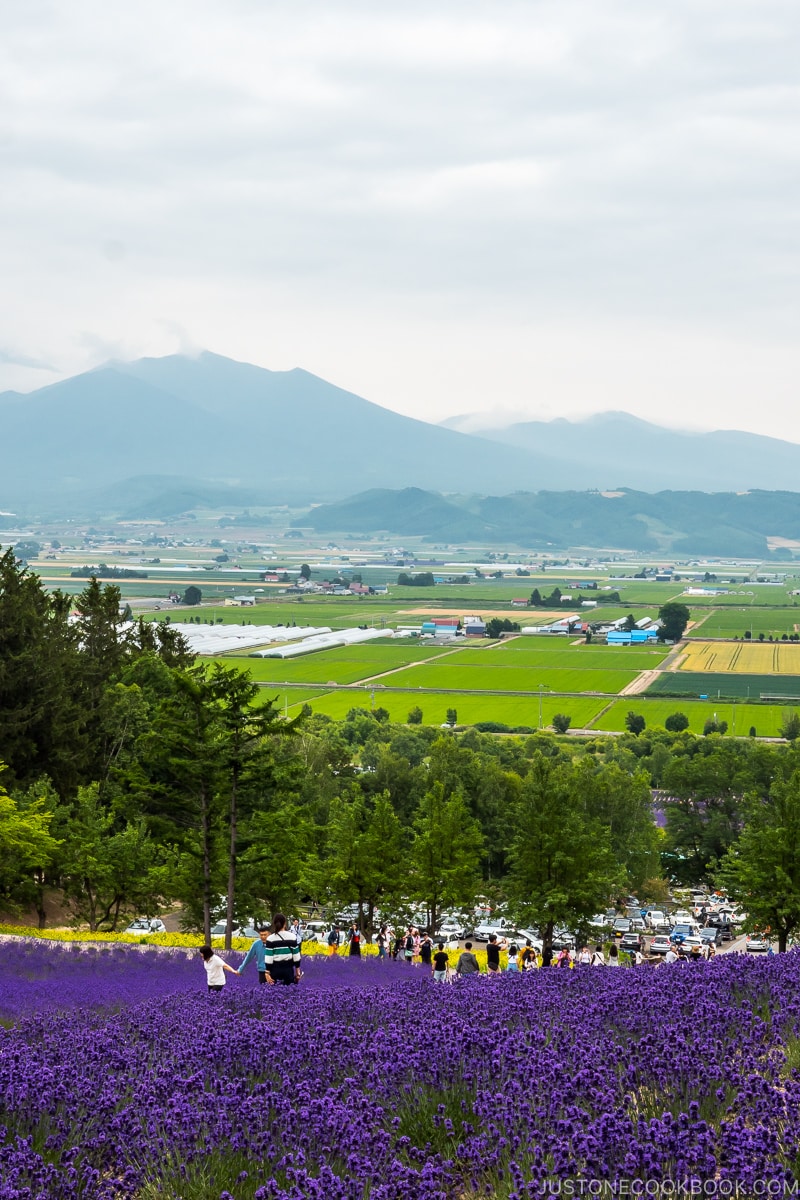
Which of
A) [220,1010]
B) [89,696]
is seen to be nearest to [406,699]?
[89,696]

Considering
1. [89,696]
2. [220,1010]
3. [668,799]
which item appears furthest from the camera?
[668,799]

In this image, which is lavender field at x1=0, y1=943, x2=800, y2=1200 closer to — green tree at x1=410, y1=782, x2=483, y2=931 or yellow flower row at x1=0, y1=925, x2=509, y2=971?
yellow flower row at x1=0, y1=925, x2=509, y2=971

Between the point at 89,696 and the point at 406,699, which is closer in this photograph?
the point at 89,696

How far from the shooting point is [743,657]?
504 feet

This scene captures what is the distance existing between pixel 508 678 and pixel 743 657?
37176 mm

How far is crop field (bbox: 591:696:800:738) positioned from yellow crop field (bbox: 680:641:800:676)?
25.2 metres

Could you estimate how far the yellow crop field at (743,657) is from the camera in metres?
142

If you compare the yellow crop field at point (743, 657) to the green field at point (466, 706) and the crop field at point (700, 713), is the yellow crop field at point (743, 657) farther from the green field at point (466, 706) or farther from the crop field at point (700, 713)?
the green field at point (466, 706)

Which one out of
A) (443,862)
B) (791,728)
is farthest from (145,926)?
(791,728)

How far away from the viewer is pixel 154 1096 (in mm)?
7387

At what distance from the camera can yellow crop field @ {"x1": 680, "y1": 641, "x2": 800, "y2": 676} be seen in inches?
5610

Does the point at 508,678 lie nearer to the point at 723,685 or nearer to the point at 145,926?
the point at 723,685

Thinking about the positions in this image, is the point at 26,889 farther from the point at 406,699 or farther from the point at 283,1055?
the point at 406,699

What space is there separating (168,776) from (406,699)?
251 feet
